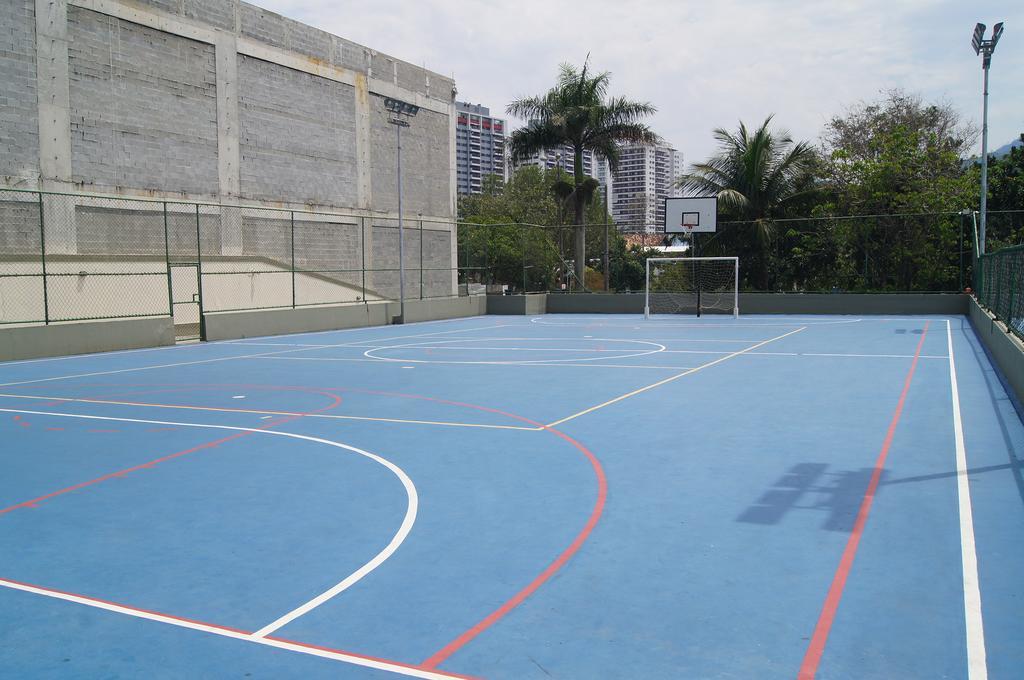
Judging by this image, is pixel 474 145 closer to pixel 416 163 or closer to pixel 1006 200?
pixel 416 163

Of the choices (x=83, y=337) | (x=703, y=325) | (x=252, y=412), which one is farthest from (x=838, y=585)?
(x=703, y=325)

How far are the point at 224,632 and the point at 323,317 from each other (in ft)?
69.9

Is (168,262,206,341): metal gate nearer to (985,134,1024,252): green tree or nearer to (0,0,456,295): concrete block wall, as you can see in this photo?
(0,0,456,295): concrete block wall

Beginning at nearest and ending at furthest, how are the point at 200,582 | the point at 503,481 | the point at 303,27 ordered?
the point at 200,582, the point at 503,481, the point at 303,27

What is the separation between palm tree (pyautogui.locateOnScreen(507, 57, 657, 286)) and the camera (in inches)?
1455

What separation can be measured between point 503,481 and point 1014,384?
298 inches

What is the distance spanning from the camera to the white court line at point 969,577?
354cm

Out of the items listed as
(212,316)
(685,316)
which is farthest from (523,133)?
(212,316)

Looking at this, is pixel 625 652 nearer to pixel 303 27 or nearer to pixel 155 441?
pixel 155 441

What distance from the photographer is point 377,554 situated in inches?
196

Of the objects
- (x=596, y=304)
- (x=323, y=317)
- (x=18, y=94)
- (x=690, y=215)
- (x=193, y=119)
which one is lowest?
(x=323, y=317)

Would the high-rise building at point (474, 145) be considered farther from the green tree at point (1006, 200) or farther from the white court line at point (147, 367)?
the white court line at point (147, 367)

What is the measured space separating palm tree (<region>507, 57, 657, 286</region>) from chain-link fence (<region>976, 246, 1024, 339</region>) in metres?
19.9

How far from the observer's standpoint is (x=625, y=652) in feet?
12.1
